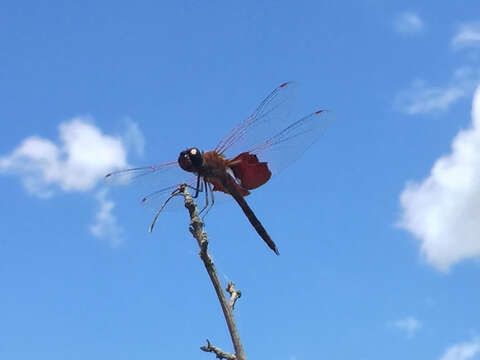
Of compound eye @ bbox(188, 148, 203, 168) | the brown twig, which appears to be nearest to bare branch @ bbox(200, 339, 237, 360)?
the brown twig

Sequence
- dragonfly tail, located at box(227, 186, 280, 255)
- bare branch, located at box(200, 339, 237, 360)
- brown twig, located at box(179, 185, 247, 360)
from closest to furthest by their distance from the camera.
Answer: brown twig, located at box(179, 185, 247, 360) → bare branch, located at box(200, 339, 237, 360) → dragonfly tail, located at box(227, 186, 280, 255)

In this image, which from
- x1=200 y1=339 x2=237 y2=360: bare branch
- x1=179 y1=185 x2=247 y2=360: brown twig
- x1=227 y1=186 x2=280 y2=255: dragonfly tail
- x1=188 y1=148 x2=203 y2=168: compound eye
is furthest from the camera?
x1=227 y1=186 x2=280 y2=255: dragonfly tail

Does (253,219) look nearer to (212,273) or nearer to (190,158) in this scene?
(190,158)

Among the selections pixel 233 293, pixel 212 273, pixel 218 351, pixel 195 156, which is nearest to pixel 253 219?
pixel 195 156

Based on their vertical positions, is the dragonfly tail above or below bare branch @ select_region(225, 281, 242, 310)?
above

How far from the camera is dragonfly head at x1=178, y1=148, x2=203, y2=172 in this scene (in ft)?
16.8

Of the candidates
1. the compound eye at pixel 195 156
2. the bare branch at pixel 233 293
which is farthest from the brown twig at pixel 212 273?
the compound eye at pixel 195 156

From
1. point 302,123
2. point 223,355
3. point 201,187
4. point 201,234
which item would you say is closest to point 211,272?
point 201,234

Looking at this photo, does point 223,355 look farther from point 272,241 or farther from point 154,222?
point 272,241

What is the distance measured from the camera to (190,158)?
5121mm

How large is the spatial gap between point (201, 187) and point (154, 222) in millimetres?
993

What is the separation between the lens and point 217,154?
548cm

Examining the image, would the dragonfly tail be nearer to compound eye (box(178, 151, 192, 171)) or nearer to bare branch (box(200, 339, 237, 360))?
compound eye (box(178, 151, 192, 171))

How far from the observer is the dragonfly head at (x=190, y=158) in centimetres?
511
